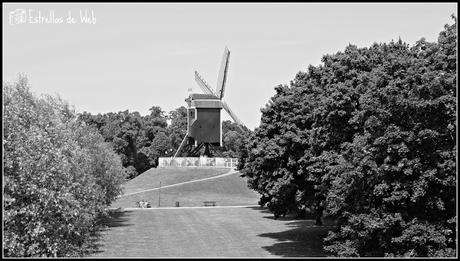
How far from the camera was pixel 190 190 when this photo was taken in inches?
4087

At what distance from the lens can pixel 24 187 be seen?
2658cm

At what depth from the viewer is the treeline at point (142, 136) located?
133m

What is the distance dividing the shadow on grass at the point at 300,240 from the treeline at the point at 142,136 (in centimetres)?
6606

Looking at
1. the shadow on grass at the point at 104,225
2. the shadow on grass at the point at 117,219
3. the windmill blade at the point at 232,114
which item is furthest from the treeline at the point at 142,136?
the shadow on grass at the point at 104,225

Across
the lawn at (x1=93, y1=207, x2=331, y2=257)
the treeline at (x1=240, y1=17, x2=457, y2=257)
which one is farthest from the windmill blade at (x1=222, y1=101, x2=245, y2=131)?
the treeline at (x1=240, y1=17, x2=457, y2=257)

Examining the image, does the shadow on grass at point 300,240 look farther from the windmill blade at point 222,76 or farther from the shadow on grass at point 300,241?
the windmill blade at point 222,76

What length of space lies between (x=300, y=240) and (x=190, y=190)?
55.4 metres

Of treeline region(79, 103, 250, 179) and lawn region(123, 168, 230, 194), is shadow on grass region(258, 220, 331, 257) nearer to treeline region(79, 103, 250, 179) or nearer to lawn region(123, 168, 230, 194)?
lawn region(123, 168, 230, 194)

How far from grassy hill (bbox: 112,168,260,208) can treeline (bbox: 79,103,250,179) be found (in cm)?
1084

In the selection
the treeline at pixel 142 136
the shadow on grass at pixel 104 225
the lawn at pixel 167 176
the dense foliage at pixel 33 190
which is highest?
the treeline at pixel 142 136

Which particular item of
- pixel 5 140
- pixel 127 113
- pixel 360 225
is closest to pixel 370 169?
pixel 360 225

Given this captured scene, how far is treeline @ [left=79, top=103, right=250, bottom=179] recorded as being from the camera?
133 metres

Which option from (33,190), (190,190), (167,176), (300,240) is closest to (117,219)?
(300,240)

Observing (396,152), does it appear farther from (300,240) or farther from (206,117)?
(206,117)
